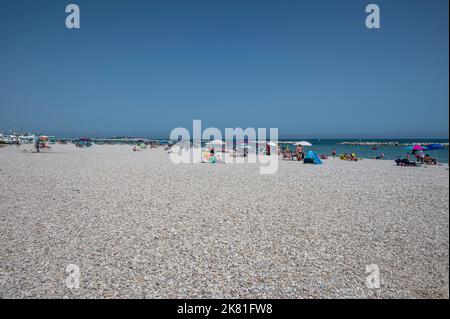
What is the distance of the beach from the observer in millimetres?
3963

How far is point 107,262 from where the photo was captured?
4562mm

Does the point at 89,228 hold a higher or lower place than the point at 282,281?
higher

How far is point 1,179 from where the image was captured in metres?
11.6

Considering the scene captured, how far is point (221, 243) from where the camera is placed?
5371 mm

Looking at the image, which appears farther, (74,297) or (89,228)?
(89,228)

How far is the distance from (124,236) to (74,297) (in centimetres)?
198

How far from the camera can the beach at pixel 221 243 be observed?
396 centimetres
